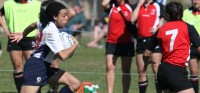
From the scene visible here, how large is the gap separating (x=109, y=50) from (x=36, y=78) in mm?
3096

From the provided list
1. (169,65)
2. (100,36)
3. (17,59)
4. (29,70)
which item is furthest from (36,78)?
(100,36)

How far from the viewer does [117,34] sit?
1234 cm

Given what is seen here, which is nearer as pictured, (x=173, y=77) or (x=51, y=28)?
(x=173, y=77)

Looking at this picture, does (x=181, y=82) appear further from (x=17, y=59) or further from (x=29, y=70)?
(x=17, y=59)

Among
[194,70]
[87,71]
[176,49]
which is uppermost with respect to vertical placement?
[176,49]

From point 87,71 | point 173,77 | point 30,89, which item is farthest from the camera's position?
point 87,71

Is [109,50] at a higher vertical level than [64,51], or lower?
lower

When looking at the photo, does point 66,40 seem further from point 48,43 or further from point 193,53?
point 193,53

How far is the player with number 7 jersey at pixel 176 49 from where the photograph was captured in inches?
357

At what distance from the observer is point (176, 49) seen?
9.09 meters

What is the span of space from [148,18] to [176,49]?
122 inches

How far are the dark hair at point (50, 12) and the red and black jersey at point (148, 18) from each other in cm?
303

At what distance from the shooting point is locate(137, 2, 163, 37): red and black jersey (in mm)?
12102

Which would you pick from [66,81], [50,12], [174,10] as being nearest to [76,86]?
[66,81]
